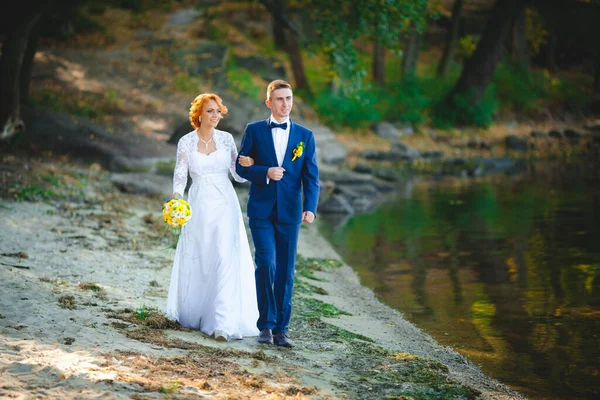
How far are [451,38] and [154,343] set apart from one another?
109ft

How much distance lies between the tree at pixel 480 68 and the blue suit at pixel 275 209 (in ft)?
91.9

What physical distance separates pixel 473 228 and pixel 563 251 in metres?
2.91

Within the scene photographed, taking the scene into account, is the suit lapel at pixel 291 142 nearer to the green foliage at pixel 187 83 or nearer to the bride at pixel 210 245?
the bride at pixel 210 245

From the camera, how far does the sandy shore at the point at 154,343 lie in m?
5.98

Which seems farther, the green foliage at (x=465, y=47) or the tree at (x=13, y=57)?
the green foliage at (x=465, y=47)

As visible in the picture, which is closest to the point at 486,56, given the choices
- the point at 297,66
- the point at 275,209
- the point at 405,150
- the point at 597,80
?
the point at 405,150

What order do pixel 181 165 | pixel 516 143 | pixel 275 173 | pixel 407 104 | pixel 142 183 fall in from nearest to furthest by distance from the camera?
pixel 275 173 < pixel 181 165 < pixel 142 183 < pixel 516 143 < pixel 407 104

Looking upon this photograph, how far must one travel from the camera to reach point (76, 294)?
868 cm

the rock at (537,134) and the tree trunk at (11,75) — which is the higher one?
the rock at (537,134)

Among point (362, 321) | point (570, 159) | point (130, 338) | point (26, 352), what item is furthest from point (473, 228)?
point (570, 159)

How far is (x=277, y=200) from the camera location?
748 cm

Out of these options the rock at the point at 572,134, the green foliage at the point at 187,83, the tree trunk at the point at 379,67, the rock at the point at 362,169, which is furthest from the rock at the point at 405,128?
the green foliage at the point at 187,83

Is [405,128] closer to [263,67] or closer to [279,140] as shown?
[263,67]

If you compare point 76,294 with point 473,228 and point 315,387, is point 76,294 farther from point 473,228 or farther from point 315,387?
point 473,228
